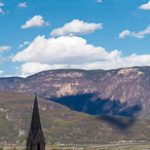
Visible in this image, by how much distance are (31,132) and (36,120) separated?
3.66m

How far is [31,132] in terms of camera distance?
487 feet

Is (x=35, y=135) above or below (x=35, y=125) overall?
below

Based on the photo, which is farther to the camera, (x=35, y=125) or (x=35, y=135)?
(x=35, y=125)

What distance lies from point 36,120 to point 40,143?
263 inches

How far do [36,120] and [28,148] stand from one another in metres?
8.21

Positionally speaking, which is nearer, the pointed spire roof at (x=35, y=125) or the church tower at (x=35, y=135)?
the church tower at (x=35, y=135)

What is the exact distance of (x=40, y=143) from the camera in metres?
149

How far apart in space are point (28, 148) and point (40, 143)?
12.0ft

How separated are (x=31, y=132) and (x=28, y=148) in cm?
460

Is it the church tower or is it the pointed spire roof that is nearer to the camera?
the church tower

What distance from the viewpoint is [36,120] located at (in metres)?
149

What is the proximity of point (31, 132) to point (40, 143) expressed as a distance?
410 centimetres
